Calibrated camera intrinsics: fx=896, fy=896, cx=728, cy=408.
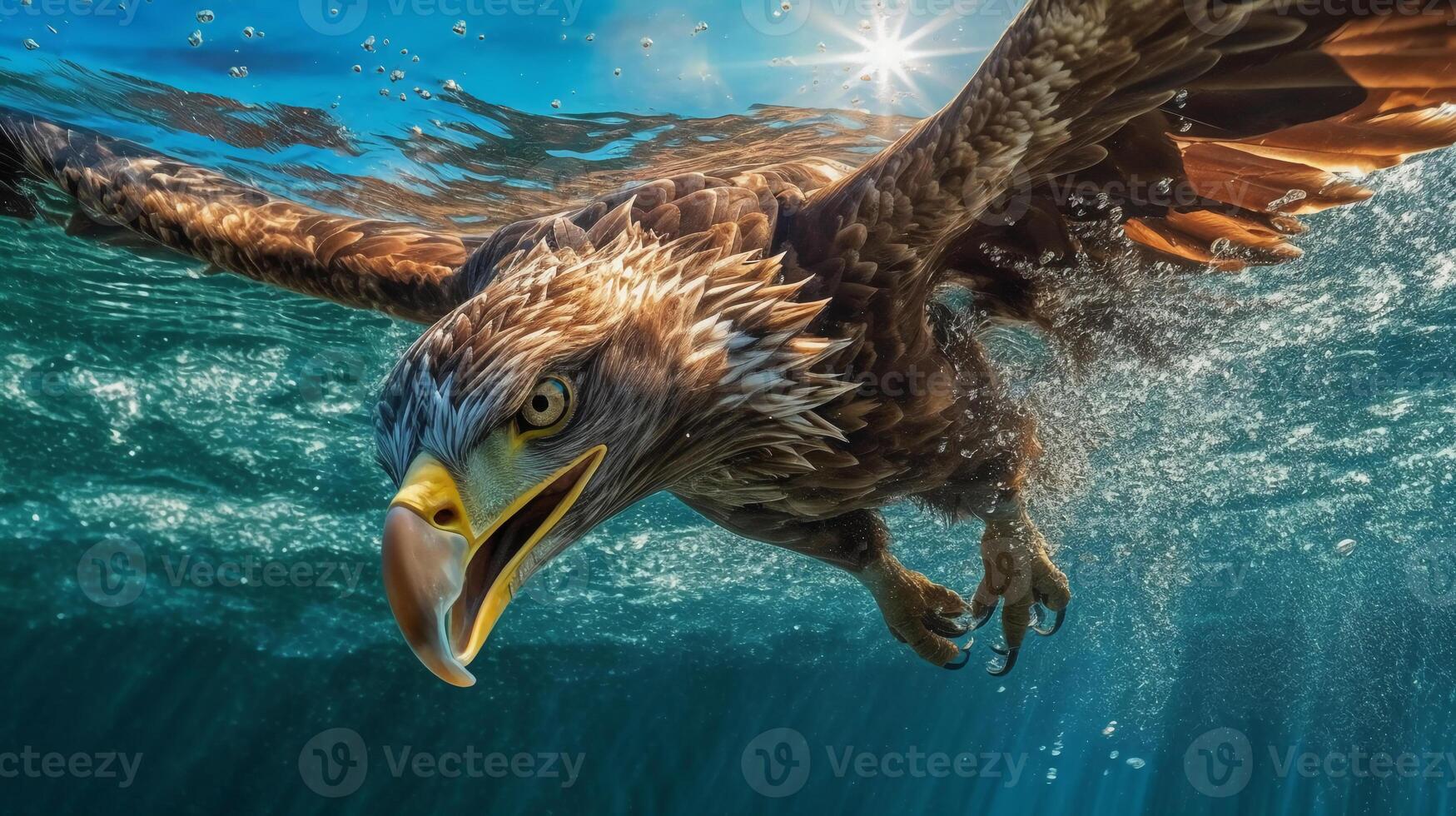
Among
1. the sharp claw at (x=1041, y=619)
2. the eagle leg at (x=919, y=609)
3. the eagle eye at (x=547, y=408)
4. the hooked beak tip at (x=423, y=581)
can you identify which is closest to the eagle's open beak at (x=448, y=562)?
the hooked beak tip at (x=423, y=581)

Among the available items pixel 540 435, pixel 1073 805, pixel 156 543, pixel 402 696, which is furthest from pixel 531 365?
pixel 1073 805

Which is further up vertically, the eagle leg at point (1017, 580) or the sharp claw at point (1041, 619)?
the eagle leg at point (1017, 580)

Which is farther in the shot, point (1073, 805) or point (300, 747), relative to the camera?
point (1073, 805)

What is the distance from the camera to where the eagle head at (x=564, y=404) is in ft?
7.27

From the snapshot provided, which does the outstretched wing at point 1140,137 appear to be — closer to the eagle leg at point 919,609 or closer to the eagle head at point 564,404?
the eagle head at point 564,404

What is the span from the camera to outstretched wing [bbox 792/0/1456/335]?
283cm

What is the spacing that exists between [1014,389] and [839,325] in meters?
3.38

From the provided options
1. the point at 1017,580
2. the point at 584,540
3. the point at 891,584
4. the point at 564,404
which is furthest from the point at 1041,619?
the point at 584,540

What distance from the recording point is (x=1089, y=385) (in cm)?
904

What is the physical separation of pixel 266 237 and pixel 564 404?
313 cm

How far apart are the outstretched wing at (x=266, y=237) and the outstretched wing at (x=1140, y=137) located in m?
2.24

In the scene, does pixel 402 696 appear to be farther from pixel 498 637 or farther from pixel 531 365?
pixel 531 365

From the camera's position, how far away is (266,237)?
472 cm

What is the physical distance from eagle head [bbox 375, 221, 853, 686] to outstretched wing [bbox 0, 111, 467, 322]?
5.05ft
